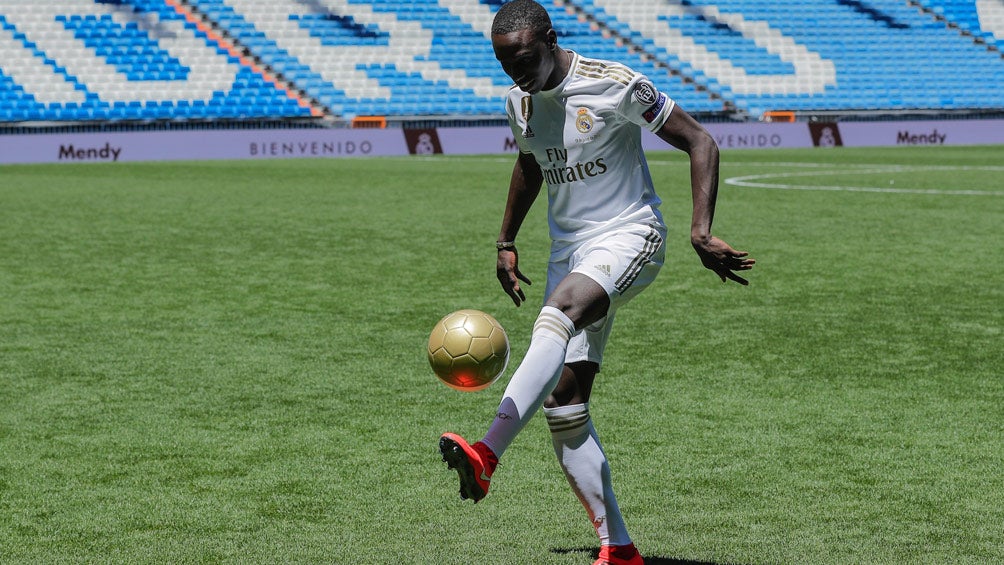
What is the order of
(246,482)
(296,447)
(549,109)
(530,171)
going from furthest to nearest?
(296,447), (246,482), (530,171), (549,109)

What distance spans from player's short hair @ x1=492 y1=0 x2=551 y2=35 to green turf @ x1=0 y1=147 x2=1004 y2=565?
1.64 meters

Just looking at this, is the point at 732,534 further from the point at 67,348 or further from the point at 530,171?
the point at 67,348

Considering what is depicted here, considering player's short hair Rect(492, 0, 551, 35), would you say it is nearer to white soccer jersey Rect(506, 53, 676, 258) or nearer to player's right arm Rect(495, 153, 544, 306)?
white soccer jersey Rect(506, 53, 676, 258)

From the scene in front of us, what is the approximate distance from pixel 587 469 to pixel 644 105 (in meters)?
1.14

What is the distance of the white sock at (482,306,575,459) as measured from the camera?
351 centimetres

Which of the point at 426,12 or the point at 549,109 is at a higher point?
the point at 549,109

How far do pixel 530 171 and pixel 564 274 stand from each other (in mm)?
490

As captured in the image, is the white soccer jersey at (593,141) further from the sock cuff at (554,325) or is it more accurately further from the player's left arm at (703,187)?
the sock cuff at (554,325)

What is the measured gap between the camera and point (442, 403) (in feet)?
21.4

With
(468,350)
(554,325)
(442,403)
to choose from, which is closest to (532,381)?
(554,325)

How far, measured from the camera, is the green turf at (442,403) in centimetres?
437

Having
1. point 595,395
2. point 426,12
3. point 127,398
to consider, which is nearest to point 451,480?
point 595,395

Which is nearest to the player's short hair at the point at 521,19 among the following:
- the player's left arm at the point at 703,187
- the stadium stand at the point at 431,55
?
the player's left arm at the point at 703,187

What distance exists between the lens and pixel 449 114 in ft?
114
